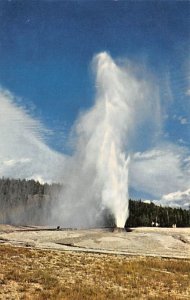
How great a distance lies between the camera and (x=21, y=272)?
84.8 ft

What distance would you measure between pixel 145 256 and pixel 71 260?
854cm

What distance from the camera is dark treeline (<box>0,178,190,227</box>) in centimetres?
11881

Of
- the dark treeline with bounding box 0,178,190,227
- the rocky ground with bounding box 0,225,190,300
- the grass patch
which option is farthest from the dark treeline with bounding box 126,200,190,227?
the grass patch

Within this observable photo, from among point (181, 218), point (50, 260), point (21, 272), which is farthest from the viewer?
point (181, 218)

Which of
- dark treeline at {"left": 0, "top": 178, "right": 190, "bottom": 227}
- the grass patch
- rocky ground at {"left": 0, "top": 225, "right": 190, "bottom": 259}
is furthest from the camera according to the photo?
dark treeline at {"left": 0, "top": 178, "right": 190, "bottom": 227}

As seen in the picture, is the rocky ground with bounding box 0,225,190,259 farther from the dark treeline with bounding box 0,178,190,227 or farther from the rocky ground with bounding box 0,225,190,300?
the dark treeline with bounding box 0,178,190,227

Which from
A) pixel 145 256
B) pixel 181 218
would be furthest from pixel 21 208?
pixel 145 256

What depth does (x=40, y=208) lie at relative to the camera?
417 ft

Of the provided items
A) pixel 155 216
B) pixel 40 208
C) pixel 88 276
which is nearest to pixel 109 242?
pixel 88 276

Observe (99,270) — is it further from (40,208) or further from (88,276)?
(40,208)

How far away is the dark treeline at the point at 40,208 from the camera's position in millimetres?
118812

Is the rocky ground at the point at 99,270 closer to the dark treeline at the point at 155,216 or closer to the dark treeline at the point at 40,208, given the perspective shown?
the dark treeline at the point at 40,208

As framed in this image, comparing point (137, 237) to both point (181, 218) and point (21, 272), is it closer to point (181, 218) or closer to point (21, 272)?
point (21, 272)

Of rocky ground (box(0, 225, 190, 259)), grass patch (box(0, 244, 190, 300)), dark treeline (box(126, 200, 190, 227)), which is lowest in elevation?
grass patch (box(0, 244, 190, 300))
